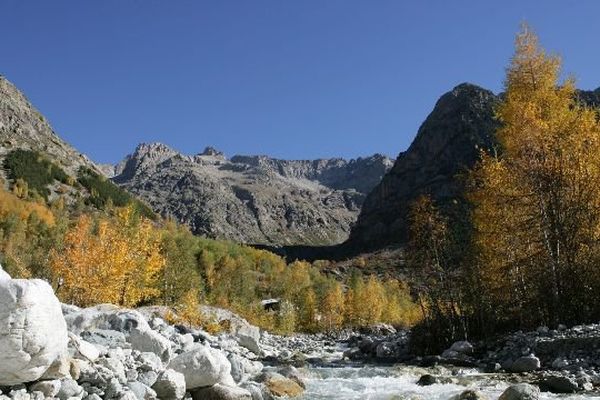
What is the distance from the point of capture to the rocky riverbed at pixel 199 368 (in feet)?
26.9

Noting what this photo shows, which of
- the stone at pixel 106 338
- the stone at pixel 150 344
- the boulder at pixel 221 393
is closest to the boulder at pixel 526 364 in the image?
the boulder at pixel 221 393

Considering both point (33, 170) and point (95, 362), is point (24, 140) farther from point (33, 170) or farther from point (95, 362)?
point (95, 362)

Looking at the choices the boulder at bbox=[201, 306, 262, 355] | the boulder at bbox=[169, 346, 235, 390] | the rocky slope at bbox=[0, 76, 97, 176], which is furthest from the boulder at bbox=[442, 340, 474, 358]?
the rocky slope at bbox=[0, 76, 97, 176]

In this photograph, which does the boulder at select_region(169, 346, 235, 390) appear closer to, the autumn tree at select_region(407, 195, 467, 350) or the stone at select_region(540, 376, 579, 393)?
the stone at select_region(540, 376, 579, 393)

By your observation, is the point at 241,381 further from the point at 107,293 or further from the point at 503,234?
the point at 107,293

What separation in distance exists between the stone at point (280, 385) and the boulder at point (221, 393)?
2.62 meters

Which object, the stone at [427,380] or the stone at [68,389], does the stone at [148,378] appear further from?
the stone at [427,380]

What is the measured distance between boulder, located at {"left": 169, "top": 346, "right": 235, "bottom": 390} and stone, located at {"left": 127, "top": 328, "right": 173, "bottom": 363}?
1382 millimetres

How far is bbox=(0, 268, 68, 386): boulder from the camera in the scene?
791 centimetres

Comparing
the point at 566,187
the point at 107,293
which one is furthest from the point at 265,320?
the point at 566,187

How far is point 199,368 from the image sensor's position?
39.8 feet

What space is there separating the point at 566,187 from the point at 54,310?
20.6 meters

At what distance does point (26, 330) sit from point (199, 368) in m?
4.83

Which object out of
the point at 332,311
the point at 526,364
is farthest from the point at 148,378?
the point at 332,311
